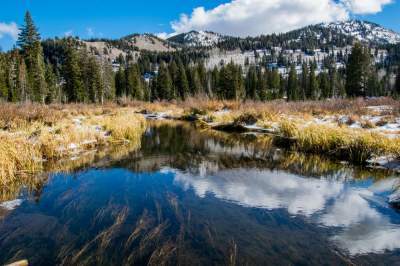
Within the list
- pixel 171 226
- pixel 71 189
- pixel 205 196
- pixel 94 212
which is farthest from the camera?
pixel 71 189

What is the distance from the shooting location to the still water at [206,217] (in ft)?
14.1

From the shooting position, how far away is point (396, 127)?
44.4 ft

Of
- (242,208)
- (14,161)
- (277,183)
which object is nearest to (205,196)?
(242,208)

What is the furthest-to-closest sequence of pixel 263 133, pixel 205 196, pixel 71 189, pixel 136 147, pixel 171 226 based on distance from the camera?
pixel 263 133, pixel 136 147, pixel 71 189, pixel 205 196, pixel 171 226

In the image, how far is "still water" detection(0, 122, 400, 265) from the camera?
4312mm

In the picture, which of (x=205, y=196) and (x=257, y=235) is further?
(x=205, y=196)

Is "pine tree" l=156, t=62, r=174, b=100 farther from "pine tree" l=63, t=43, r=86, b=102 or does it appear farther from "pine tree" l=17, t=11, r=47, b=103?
"pine tree" l=17, t=11, r=47, b=103

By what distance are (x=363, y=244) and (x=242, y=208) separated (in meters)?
2.20

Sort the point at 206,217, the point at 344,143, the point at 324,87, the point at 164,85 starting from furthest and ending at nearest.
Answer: the point at 324,87 → the point at 164,85 → the point at 344,143 → the point at 206,217

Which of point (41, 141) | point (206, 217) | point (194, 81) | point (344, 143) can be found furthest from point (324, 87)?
point (206, 217)

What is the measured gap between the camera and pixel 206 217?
5629 millimetres

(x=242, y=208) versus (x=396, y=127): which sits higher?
(x=396, y=127)

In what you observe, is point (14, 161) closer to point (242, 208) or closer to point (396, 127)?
point (242, 208)

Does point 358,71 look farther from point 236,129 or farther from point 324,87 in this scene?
point 324,87
